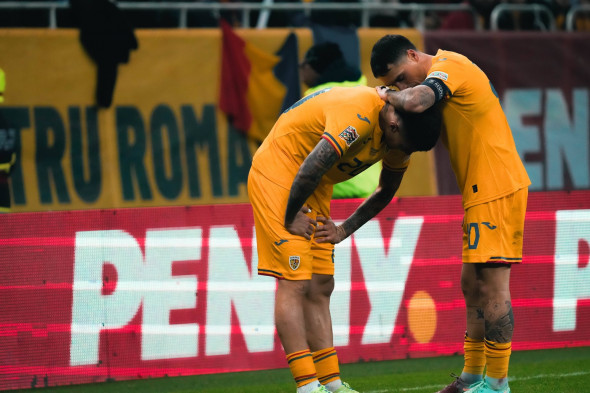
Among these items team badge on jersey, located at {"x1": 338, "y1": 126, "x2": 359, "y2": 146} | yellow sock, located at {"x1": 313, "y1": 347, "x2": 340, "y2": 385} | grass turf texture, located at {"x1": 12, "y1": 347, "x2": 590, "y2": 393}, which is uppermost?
team badge on jersey, located at {"x1": 338, "y1": 126, "x2": 359, "y2": 146}

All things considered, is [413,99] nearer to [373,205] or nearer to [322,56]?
[373,205]

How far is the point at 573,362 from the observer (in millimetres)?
7539

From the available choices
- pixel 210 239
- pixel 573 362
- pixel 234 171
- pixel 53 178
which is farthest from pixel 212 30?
pixel 573 362

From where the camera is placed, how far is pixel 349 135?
196 inches

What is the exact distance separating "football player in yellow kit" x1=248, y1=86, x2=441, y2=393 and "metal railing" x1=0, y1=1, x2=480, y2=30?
617 centimetres

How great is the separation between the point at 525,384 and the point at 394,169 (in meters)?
2.08

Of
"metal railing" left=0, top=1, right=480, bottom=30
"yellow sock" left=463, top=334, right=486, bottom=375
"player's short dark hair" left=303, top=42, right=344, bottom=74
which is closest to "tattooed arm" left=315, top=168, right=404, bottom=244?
"yellow sock" left=463, top=334, right=486, bottom=375

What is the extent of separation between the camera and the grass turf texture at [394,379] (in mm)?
6617

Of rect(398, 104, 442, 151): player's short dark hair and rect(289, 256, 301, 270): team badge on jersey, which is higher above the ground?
rect(398, 104, 442, 151): player's short dark hair

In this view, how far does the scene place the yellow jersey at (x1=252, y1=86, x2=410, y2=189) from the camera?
500 centimetres

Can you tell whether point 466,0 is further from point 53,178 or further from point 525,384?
point 525,384

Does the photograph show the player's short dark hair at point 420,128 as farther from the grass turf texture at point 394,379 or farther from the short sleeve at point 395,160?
the grass turf texture at point 394,379

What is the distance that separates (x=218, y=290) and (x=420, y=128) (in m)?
2.93

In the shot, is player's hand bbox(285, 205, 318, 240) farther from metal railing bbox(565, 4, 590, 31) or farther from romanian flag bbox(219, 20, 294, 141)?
metal railing bbox(565, 4, 590, 31)
